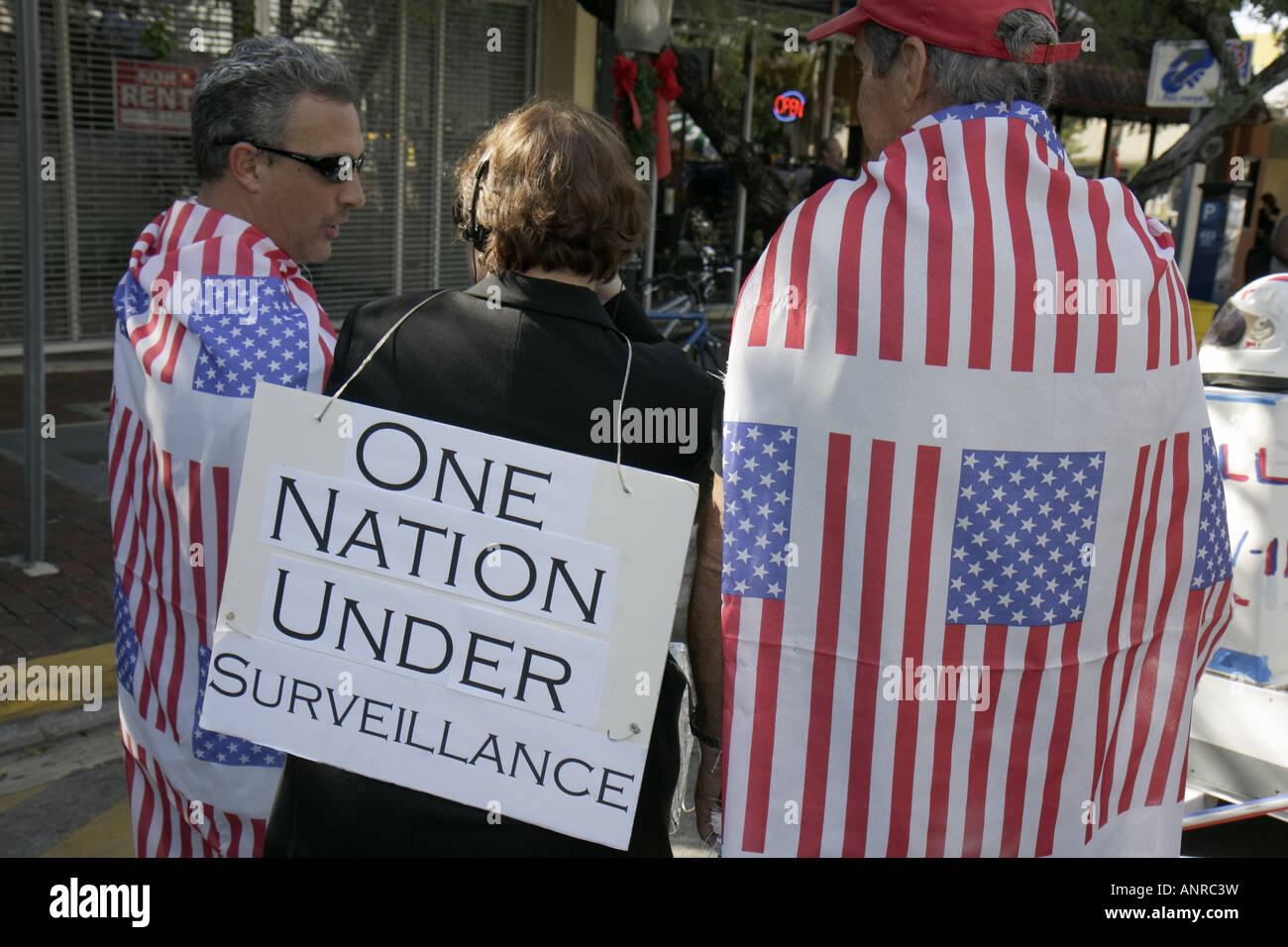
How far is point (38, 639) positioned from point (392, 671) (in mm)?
3554

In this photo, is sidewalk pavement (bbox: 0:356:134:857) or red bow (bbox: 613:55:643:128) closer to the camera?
sidewalk pavement (bbox: 0:356:134:857)

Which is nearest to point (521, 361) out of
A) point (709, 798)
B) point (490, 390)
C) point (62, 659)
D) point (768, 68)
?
point (490, 390)

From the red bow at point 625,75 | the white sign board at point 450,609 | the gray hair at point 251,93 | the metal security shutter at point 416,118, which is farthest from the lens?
the metal security shutter at point 416,118

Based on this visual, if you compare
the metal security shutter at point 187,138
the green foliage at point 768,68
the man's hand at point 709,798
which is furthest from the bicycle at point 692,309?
the man's hand at point 709,798

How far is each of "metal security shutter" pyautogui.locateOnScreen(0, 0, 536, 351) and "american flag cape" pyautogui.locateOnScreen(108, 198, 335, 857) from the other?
6885 millimetres

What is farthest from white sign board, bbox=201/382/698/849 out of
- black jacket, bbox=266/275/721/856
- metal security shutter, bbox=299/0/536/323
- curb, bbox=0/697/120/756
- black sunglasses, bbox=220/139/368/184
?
metal security shutter, bbox=299/0/536/323

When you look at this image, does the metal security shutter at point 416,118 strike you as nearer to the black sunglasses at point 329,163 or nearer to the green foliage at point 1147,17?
the green foliage at point 1147,17

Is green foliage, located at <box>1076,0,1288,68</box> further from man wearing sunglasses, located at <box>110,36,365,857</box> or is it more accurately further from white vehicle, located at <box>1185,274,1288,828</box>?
man wearing sunglasses, located at <box>110,36,365,857</box>

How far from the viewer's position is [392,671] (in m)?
1.66

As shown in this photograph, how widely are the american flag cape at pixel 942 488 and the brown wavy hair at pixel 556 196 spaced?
226mm

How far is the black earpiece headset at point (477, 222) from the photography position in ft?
5.76

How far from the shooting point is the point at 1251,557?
338 cm

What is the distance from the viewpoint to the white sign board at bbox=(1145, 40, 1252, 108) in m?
7.74

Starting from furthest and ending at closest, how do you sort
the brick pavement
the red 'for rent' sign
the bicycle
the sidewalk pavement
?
the bicycle
the red 'for rent' sign
the brick pavement
the sidewalk pavement
